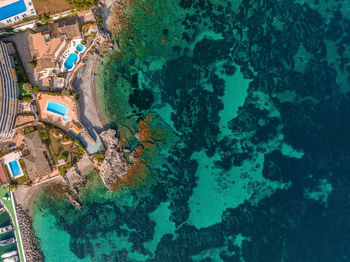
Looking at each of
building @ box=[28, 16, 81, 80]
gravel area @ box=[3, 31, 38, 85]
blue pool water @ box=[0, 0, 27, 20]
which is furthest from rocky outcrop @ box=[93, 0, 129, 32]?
gravel area @ box=[3, 31, 38, 85]

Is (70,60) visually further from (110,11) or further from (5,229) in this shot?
(5,229)

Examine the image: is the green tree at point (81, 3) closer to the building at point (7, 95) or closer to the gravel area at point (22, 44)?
the gravel area at point (22, 44)

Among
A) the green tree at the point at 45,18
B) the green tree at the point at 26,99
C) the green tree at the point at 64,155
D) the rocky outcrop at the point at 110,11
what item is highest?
the green tree at the point at 45,18

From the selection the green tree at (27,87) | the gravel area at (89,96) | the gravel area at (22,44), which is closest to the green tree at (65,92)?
the gravel area at (89,96)

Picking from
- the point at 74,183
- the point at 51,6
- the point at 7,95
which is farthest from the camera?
the point at 74,183

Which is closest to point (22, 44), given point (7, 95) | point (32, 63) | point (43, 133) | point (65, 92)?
point (32, 63)

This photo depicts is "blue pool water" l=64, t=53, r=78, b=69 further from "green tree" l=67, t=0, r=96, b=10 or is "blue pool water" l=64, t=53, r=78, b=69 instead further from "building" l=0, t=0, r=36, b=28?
"building" l=0, t=0, r=36, b=28

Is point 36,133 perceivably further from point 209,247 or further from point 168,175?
point 209,247
